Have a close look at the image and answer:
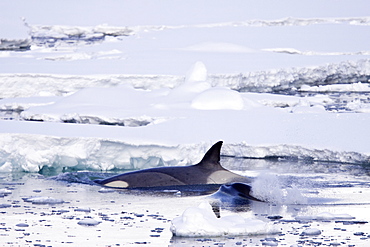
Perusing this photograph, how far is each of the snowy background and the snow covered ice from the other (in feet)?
0.10

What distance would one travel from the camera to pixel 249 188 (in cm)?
761

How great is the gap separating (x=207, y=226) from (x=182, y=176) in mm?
2714

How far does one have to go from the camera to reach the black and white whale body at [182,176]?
8.12m

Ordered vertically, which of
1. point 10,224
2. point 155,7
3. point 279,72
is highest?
point 155,7

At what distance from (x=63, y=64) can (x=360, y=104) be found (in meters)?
8.72

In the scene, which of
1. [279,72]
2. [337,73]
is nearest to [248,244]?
[279,72]

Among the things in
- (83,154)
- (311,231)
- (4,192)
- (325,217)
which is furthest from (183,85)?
(311,231)

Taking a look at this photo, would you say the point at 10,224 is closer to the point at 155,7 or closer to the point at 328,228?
the point at 328,228

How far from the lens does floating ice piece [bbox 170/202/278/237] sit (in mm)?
5551

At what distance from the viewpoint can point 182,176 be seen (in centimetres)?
826

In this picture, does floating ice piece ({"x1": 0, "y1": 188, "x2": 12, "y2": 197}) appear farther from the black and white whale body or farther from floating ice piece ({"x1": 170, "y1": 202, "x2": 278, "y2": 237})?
floating ice piece ({"x1": 170, "y1": 202, "x2": 278, "y2": 237})

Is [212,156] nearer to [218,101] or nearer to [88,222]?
[88,222]

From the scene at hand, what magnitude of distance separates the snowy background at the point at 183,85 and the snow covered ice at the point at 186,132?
0.10 feet

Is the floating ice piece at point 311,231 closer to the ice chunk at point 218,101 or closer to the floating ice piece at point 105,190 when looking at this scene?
the floating ice piece at point 105,190
